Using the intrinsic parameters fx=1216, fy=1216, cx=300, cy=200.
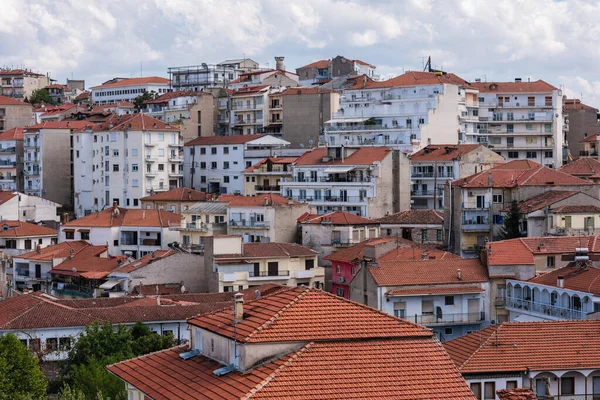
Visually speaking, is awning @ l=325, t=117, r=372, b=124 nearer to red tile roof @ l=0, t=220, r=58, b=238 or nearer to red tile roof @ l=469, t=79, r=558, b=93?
red tile roof @ l=469, t=79, r=558, b=93

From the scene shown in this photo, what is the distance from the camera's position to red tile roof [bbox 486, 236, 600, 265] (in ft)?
188

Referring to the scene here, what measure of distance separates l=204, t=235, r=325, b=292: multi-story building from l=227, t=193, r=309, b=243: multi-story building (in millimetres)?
5939

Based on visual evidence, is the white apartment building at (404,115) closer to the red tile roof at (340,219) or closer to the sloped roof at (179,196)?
the sloped roof at (179,196)

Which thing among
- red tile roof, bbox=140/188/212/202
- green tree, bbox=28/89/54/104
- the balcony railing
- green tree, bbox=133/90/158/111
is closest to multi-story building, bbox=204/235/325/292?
the balcony railing

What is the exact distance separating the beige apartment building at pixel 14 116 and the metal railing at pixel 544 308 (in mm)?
85781

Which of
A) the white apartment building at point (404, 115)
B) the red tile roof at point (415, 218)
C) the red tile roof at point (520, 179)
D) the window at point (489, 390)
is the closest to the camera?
the window at point (489, 390)

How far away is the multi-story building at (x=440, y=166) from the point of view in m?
84.8

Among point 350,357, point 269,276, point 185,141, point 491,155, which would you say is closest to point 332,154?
point 491,155

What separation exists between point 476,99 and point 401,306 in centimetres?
4793

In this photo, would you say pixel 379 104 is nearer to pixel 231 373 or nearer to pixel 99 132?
pixel 99 132

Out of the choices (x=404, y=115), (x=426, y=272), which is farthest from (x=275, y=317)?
(x=404, y=115)

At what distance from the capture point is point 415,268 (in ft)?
190

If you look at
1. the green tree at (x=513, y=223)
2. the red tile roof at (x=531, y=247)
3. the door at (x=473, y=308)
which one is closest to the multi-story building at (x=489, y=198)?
the green tree at (x=513, y=223)

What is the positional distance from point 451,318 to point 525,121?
4966cm
